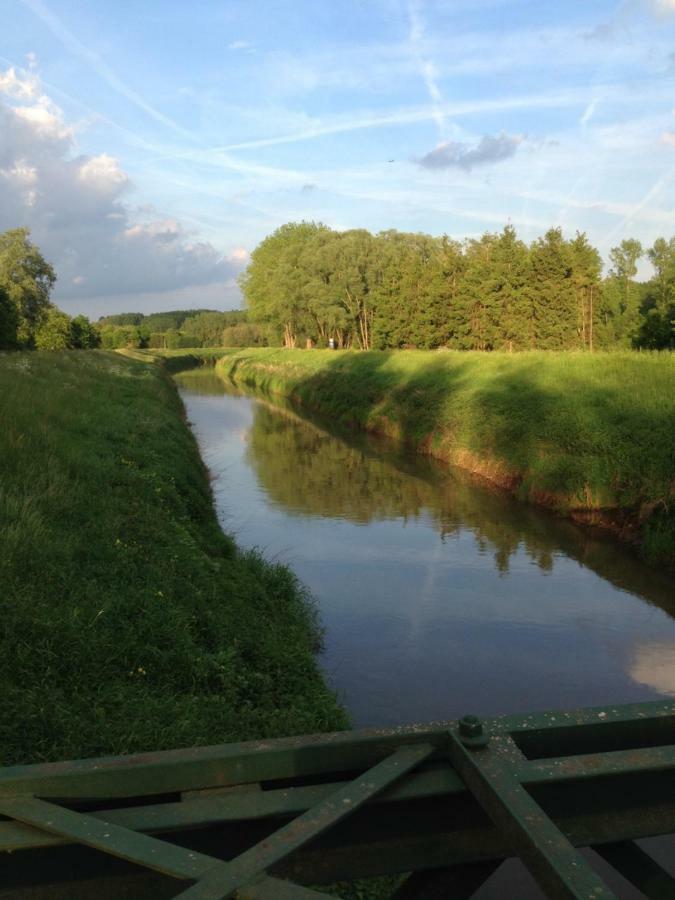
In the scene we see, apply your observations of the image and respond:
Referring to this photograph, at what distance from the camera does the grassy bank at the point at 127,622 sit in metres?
4.59

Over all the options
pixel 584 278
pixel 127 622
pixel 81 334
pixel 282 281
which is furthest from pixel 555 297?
pixel 81 334

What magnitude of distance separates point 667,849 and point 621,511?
30.2 feet

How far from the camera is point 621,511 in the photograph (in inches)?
544

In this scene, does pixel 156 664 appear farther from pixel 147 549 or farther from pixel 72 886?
pixel 72 886

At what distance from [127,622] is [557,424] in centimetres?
1324

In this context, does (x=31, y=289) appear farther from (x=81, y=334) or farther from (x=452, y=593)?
(x=452, y=593)

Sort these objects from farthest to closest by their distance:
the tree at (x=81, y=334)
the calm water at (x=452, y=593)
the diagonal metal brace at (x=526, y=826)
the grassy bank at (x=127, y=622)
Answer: the tree at (x=81, y=334) < the calm water at (x=452, y=593) < the grassy bank at (x=127, y=622) < the diagonal metal brace at (x=526, y=826)

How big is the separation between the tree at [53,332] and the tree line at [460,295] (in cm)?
1836

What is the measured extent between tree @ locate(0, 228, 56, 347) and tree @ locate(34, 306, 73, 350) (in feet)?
1.61

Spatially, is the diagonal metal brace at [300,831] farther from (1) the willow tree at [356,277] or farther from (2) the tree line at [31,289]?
(2) the tree line at [31,289]

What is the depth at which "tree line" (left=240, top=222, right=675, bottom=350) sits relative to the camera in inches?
1655

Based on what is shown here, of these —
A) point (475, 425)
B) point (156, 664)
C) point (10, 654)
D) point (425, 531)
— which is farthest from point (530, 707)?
point (475, 425)

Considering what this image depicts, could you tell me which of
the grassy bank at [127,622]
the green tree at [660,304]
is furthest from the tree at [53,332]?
the grassy bank at [127,622]

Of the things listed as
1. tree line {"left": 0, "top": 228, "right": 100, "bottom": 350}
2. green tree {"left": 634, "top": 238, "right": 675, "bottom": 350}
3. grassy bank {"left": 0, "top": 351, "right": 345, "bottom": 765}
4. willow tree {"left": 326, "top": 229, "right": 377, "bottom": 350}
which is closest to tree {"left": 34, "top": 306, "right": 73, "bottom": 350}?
tree line {"left": 0, "top": 228, "right": 100, "bottom": 350}
